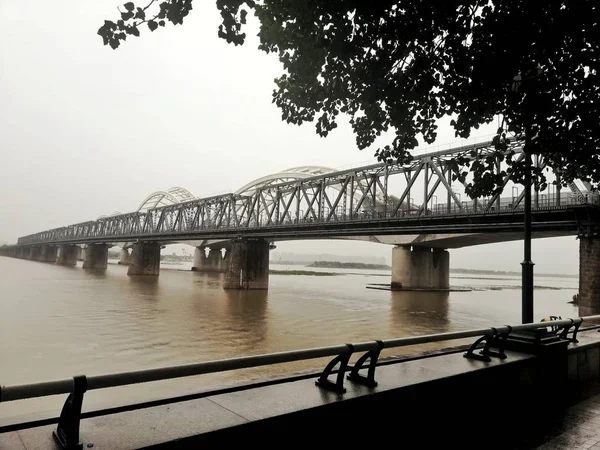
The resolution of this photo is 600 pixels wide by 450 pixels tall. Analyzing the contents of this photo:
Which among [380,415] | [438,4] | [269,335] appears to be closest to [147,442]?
[380,415]

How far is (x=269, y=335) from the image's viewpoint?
2169 cm

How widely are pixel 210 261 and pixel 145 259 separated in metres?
39.2

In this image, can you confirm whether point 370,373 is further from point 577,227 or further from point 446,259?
point 446,259

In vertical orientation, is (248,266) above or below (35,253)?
above

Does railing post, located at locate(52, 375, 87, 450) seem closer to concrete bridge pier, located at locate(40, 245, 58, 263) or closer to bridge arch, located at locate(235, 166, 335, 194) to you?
bridge arch, located at locate(235, 166, 335, 194)

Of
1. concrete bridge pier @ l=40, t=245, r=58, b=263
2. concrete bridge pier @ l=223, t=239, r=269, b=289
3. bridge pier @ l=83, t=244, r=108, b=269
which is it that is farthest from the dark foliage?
concrete bridge pier @ l=40, t=245, r=58, b=263

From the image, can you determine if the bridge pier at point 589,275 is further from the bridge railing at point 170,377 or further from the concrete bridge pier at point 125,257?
the concrete bridge pier at point 125,257

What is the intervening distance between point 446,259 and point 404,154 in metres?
61.9

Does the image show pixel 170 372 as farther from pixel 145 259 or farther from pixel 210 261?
pixel 210 261

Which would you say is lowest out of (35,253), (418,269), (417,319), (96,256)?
(35,253)

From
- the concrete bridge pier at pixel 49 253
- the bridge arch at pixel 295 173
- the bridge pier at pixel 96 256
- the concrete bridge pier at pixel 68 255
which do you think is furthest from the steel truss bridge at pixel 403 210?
the concrete bridge pier at pixel 49 253

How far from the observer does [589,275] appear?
3002cm

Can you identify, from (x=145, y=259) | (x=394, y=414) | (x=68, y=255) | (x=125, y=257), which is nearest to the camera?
(x=394, y=414)

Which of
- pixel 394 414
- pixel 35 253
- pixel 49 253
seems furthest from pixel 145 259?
pixel 35 253
